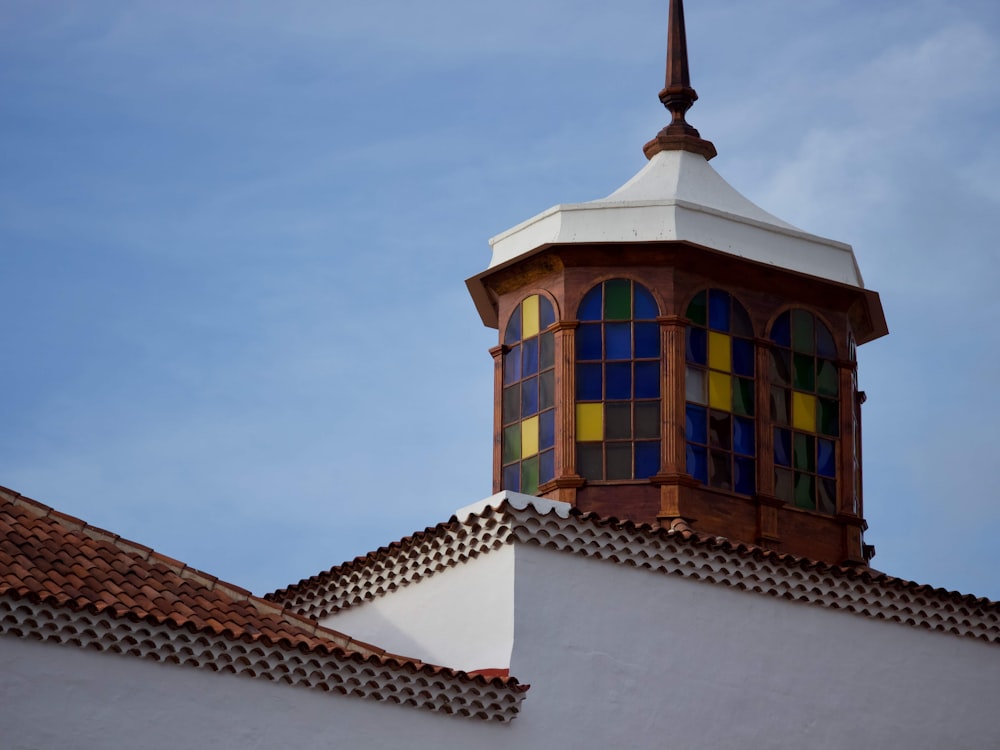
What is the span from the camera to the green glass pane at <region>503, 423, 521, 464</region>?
17188 millimetres

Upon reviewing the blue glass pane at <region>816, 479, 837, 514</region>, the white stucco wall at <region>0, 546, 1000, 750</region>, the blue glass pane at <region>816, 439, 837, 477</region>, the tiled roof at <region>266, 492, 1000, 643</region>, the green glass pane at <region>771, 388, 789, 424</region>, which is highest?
the green glass pane at <region>771, 388, 789, 424</region>

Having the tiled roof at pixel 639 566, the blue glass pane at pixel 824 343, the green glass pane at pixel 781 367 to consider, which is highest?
the blue glass pane at pixel 824 343

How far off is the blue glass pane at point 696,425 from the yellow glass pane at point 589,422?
2.49 feet

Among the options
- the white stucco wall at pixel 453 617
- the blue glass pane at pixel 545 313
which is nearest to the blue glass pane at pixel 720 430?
the blue glass pane at pixel 545 313

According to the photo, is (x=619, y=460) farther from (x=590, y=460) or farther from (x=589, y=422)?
(x=589, y=422)

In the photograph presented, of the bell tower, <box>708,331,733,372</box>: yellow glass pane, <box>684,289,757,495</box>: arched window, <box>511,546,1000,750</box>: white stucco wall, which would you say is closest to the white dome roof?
the bell tower

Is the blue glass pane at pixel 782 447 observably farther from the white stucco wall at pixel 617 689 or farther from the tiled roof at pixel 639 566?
the white stucco wall at pixel 617 689

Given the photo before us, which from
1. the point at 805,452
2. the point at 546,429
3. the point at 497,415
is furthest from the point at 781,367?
the point at 497,415

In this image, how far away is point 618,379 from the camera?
16750mm

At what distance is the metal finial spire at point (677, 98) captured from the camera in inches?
740

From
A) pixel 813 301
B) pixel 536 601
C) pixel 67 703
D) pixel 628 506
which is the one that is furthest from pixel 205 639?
pixel 813 301

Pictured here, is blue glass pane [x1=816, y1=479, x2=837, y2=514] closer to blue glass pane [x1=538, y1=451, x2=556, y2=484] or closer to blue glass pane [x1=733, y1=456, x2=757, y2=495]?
blue glass pane [x1=733, y1=456, x2=757, y2=495]

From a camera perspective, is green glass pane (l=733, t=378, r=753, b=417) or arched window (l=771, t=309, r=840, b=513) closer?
green glass pane (l=733, t=378, r=753, b=417)

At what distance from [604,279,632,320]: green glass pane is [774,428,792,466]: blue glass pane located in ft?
5.81
